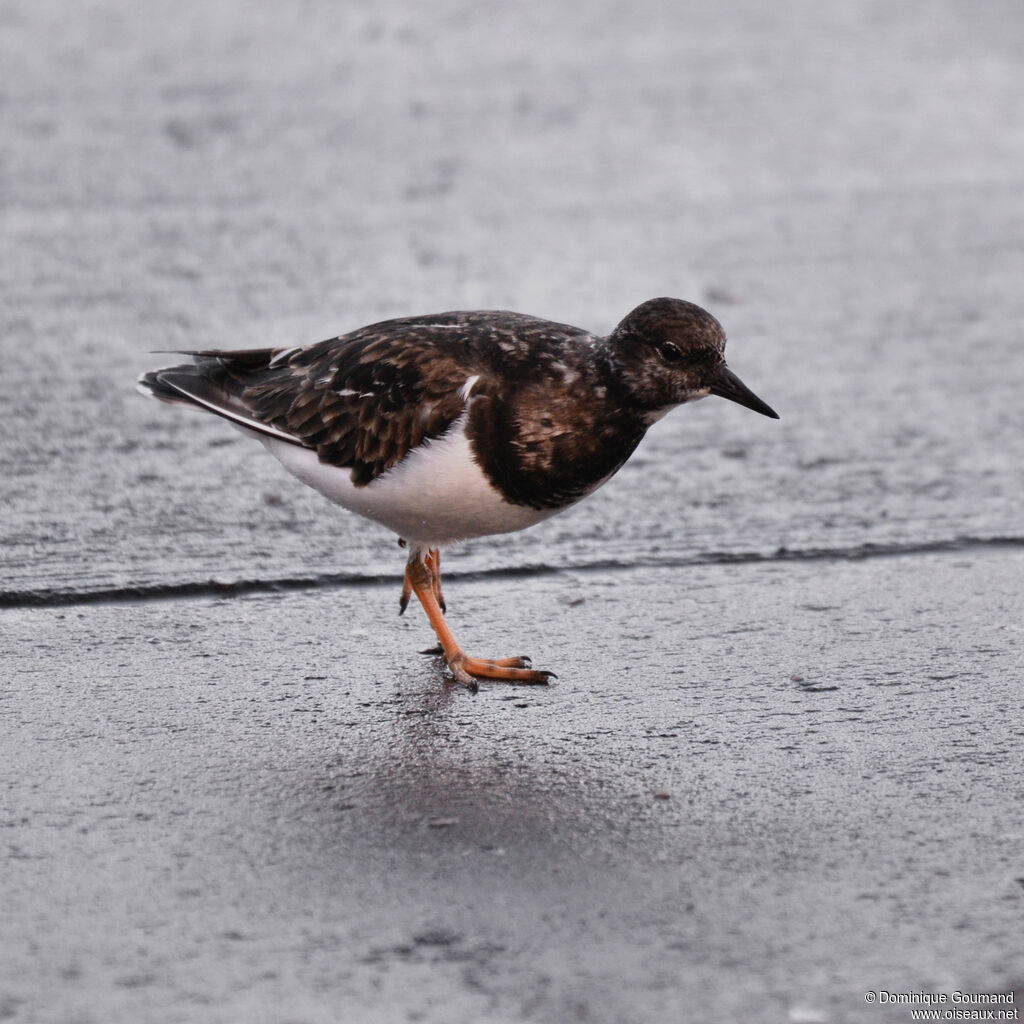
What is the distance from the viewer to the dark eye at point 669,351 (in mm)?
3898

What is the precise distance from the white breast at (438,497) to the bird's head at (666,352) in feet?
1.27

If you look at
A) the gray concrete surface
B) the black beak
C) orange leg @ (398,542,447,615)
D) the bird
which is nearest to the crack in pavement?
the gray concrete surface

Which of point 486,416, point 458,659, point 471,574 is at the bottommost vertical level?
point 458,659

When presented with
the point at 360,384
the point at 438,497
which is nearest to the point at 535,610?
the point at 438,497

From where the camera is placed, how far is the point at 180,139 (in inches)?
367

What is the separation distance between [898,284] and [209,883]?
512cm

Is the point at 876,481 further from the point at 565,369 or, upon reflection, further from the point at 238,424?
the point at 238,424

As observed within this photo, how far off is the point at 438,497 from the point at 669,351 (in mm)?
638

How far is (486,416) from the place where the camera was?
3.94 m

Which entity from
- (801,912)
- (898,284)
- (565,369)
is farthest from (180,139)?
(801,912)

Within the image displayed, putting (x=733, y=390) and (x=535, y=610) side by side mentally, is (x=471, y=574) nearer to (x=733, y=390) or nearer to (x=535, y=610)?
(x=535, y=610)

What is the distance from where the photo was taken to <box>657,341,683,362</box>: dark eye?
3.90m

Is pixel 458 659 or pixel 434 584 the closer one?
pixel 458 659

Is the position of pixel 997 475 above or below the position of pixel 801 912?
above
